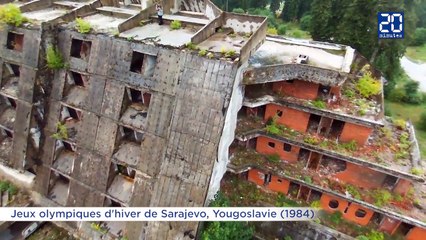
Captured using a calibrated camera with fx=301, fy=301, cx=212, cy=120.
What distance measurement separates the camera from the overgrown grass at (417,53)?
180 ft

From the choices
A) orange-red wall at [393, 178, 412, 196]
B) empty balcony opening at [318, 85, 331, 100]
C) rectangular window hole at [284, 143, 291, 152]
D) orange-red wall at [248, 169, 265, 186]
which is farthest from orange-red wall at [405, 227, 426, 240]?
empty balcony opening at [318, 85, 331, 100]

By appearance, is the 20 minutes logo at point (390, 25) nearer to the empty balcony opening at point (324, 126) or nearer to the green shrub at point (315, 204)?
the empty balcony opening at point (324, 126)

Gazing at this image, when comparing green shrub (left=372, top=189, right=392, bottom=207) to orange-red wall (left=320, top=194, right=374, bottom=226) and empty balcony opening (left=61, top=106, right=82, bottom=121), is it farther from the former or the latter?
empty balcony opening (left=61, top=106, right=82, bottom=121)

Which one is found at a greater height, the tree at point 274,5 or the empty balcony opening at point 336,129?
the tree at point 274,5

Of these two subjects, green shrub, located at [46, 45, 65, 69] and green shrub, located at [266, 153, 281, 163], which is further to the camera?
green shrub, located at [266, 153, 281, 163]

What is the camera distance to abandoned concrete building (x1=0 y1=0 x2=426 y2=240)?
→ 16.7 metres

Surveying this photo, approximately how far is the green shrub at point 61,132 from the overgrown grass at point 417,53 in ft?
194

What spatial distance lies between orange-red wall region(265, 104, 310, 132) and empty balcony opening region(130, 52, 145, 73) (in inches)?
336

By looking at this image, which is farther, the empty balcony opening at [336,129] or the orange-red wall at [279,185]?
the orange-red wall at [279,185]

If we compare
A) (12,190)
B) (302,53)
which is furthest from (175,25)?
(12,190)

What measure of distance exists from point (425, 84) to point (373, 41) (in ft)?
62.1

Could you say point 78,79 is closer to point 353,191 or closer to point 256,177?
point 256,177

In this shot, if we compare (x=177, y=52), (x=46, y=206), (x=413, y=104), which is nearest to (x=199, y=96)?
(x=177, y=52)

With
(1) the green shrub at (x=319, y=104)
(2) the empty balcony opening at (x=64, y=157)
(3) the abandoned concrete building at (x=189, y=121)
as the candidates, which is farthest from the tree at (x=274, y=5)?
(2) the empty balcony opening at (x=64, y=157)
